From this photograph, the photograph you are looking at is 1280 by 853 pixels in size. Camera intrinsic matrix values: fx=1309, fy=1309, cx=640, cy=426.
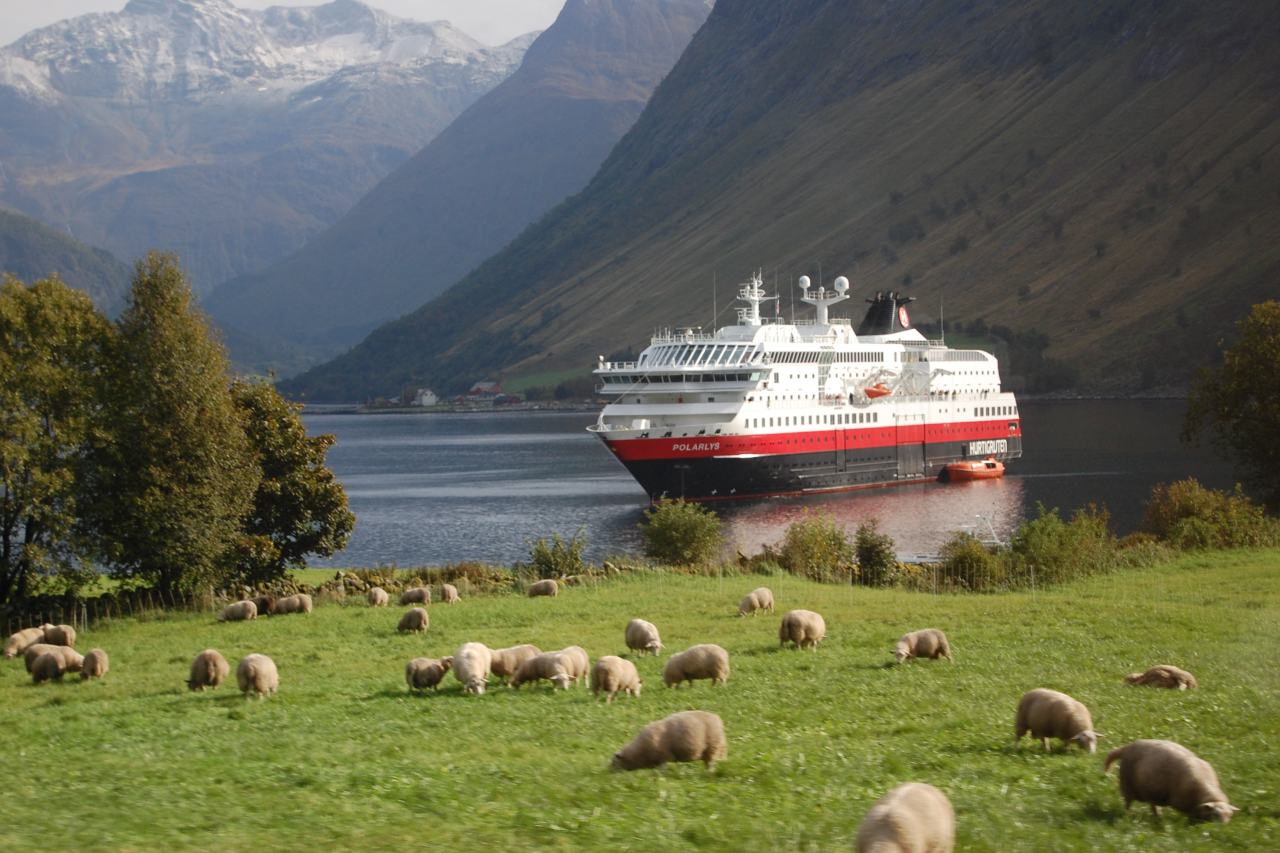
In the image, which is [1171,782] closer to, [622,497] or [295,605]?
[295,605]

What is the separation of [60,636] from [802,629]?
13.6 m

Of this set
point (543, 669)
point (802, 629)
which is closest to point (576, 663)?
point (543, 669)

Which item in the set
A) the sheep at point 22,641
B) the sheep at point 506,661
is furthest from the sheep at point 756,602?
the sheep at point 22,641

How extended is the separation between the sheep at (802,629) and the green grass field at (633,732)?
0.38 metres

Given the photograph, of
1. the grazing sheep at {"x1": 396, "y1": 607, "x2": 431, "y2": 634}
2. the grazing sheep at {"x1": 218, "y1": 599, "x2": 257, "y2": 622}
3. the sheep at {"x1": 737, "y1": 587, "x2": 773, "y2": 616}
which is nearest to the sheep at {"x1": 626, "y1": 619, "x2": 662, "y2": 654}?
the sheep at {"x1": 737, "y1": 587, "x2": 773, "y2": 616}

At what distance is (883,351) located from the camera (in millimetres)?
82062

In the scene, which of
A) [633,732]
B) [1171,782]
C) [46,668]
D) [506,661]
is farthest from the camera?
[46,668]

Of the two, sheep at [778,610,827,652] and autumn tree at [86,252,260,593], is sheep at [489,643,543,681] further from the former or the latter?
autumn tree at [86,252,260,593]

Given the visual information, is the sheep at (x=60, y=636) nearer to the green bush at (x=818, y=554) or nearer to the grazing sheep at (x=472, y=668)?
the grazing sheep at (x=472, y=668)

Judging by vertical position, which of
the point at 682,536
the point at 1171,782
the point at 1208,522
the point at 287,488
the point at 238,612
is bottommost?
the point at 238,612

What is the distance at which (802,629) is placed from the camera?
66.5 ft

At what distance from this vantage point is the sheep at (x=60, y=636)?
23.7 m

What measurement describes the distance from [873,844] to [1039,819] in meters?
2.34

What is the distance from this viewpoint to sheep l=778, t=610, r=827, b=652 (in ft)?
66.5
